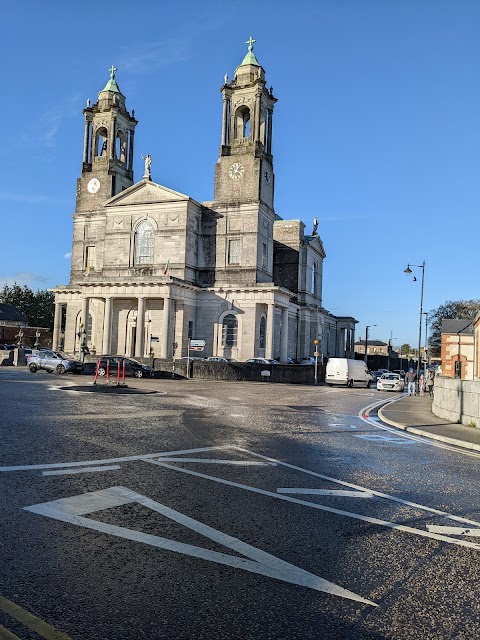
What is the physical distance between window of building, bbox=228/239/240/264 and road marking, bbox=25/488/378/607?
4757 cm

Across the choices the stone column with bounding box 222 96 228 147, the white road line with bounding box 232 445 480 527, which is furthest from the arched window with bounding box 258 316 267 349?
the white road line with bounding box 232 445 480 527

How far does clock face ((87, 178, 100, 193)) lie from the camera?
61.4 m

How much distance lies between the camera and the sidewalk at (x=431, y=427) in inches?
477

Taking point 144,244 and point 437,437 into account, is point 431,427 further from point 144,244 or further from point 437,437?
point 144,244

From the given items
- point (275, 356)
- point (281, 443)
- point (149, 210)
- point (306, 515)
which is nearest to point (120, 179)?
point (149, 210)

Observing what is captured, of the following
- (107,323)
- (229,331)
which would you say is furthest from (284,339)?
(107,323)

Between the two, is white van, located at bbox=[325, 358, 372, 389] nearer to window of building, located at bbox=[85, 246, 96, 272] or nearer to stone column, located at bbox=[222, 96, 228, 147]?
stone column, located at bbox=[222, 96, 228, 147]

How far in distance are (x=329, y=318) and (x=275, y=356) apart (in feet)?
73.8

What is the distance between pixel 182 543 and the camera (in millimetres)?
4848

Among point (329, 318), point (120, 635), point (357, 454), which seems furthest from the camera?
point (329, 318)

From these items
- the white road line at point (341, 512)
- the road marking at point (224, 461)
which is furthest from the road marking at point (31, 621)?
the road marking at point (224, 461)

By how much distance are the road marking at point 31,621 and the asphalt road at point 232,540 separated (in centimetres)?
1

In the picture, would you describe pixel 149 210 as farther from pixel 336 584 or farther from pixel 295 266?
pixel 336 584

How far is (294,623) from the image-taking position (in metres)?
3.45
